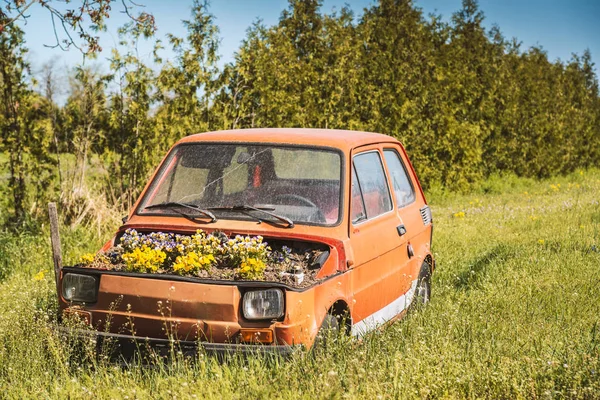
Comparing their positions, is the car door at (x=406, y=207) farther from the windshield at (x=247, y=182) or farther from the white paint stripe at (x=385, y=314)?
the windshield at (x=247, y=182)

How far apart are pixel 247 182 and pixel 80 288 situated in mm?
1625

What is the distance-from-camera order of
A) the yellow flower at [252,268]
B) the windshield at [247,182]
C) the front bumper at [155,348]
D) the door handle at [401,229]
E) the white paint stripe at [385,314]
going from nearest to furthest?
1. the front bumper at [155,348]
2. the yellow flower at [252,268]
3. the white paint stripe at [385,314]
4. the windshield at [247,182]
5. the door handle at [401,229]

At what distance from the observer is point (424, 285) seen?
716 centimetres

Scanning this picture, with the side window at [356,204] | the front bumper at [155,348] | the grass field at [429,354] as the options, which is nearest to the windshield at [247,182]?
the side window at [356,204]

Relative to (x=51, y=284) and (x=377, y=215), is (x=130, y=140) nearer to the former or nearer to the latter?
(x=51, y=284)

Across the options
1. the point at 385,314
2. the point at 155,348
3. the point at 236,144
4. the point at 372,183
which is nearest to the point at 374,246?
Result: the point at 385,314

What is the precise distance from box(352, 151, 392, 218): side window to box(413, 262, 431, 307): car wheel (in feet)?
2.94

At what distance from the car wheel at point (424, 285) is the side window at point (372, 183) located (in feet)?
2.94

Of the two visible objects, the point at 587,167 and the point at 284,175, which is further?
the point at 587,167

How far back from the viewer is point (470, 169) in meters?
19.5

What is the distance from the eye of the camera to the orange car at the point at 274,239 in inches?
180

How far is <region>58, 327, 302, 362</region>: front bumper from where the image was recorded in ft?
14.7

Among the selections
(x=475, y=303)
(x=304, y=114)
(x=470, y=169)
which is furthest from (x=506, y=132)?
(x=475, y=303)

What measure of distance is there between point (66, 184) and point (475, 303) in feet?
21.2
